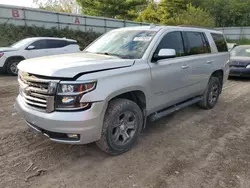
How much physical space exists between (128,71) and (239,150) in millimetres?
2141

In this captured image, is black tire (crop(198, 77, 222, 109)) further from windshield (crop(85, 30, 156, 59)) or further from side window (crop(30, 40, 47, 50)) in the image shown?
Result: side window (crop(30, 40, 47, 50))

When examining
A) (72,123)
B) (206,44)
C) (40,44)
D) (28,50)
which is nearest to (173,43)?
(206,44)

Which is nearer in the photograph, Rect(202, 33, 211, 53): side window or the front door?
the front door

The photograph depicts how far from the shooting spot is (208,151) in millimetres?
3352

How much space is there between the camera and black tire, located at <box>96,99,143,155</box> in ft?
9.62

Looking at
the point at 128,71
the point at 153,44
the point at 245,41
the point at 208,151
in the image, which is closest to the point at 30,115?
the point at 128,71

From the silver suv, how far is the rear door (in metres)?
0.02

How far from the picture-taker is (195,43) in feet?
15.0

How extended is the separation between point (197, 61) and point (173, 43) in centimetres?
82

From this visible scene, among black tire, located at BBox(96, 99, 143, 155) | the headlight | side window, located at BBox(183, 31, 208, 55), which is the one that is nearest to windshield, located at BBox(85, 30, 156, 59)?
black tire, located at BBox(96, 99, 143, 155)

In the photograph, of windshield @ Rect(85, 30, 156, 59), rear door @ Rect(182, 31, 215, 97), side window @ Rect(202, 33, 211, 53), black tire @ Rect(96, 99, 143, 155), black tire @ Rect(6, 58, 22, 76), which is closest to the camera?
black tire @ Rect(96, 99, 143, 155)

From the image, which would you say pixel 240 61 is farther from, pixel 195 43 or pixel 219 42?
pixel 195 43

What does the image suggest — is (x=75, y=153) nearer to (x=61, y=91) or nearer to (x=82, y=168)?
(x=82, y=168)

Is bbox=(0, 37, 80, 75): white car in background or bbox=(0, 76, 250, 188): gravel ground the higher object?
bbox=(0, 37, 80, 75): white car in background
